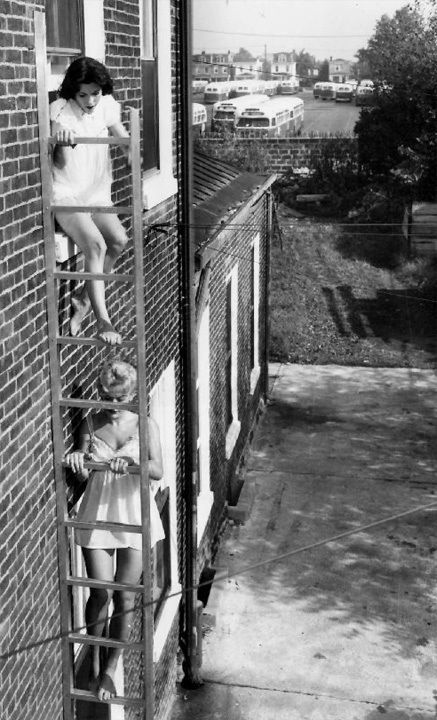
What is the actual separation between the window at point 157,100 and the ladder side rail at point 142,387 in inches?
98.8

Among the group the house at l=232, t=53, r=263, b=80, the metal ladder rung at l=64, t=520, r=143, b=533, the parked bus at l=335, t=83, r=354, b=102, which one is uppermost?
the house at l=232, t=53, r=263, b=80

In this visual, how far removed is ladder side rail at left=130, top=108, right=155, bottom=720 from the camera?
15.0ft

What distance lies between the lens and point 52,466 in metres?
5.08

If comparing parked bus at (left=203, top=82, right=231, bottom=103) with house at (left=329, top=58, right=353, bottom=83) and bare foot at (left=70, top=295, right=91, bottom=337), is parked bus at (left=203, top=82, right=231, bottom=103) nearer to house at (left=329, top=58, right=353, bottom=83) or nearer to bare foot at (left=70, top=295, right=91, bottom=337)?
bare foot at (left=70, top=295, right=91, bottom=337)

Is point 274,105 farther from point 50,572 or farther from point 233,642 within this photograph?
point 50,572

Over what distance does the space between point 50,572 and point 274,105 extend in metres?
37.5

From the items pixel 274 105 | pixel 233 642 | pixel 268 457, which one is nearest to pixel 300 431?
pixel 268 457

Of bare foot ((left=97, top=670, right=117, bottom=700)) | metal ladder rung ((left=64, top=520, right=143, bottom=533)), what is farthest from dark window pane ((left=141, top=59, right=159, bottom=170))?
bare foot ((left=97, top=670, right=117, bottom=700))

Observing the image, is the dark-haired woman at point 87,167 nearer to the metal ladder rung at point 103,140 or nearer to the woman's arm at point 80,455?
the metal ladder rung at point 103,140

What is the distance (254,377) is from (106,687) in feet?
33.0

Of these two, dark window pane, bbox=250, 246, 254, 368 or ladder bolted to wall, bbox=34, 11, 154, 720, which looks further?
dark window pane, bbox=250, 246, 254, 368

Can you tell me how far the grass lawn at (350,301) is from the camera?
20219 millimetres

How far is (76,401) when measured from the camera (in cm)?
490

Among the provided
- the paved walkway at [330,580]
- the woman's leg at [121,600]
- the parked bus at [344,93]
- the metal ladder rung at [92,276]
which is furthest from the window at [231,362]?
the parked bus at [344,93]
